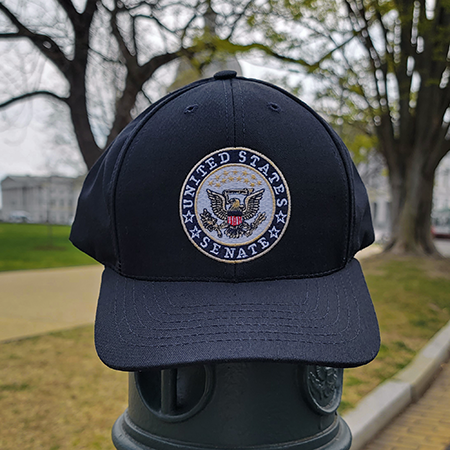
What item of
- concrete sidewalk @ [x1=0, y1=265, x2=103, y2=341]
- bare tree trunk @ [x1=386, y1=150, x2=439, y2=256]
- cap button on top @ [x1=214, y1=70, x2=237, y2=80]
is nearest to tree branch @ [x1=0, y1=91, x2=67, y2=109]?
concrete sidewalk @ [x1=0, y1=265, x2=103, y2=341]

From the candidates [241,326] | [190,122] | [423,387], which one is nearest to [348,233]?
[241,326]

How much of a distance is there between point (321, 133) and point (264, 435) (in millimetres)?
910

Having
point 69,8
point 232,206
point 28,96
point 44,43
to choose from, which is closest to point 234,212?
point 232,206

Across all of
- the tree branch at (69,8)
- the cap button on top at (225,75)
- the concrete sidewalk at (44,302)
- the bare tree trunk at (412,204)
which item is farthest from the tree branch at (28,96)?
the bare tree trunk at (412,204)

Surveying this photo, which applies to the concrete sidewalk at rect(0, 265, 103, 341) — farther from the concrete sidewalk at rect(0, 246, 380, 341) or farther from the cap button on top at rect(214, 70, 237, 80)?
the cap button on top at rect(214, 70, 237, 80)

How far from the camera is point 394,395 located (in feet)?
12.5

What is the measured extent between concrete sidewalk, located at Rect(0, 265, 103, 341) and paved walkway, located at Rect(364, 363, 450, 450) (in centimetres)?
367

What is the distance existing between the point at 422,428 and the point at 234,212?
306cm

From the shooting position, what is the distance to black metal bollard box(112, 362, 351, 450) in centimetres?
141

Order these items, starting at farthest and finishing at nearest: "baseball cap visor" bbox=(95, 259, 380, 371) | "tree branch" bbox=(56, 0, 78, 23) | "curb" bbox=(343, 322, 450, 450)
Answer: "tree branch" bbox=(56, 0, 78, 23) → "curb" bbox=(343, 322, 450, 450) → "baseball cap visor" bbox=(95, 259, 380, 371)

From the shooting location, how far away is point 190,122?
1.41 m

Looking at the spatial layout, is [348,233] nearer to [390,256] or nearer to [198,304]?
[198,304]

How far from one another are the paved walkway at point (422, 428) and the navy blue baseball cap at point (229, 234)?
2.42m

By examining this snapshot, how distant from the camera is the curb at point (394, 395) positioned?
3.33m
